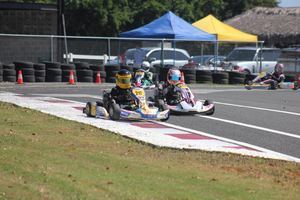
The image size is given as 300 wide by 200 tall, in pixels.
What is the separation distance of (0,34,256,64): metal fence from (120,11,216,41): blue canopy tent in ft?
1.17

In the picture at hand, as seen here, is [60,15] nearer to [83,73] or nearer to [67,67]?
[83,73]

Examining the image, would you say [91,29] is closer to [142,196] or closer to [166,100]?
[166,100]

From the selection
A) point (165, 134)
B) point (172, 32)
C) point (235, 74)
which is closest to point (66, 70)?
point (172, 32)

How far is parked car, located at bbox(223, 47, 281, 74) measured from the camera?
34.4 metres

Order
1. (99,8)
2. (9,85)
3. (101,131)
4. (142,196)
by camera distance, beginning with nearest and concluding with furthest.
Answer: (142,196) → (101,131) → (9,85) → (99,8)

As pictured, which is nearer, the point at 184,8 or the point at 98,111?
the point at 98,111

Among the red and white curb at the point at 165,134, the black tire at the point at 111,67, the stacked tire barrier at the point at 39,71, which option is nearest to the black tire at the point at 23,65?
the stacked tire barrier at the point at 39,71

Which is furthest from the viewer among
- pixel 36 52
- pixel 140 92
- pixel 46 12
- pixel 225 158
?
pixel 46 12

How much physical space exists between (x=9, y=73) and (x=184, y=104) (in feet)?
38.5

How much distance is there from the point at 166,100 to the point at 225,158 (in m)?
6.57

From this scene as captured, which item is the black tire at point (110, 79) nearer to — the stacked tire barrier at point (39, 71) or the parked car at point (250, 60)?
the stacked tire barrier at point (39, 71)

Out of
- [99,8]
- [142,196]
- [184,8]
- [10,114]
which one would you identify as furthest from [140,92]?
[184,8]

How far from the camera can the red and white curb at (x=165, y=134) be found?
1166 cm

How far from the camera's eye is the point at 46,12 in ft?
118
